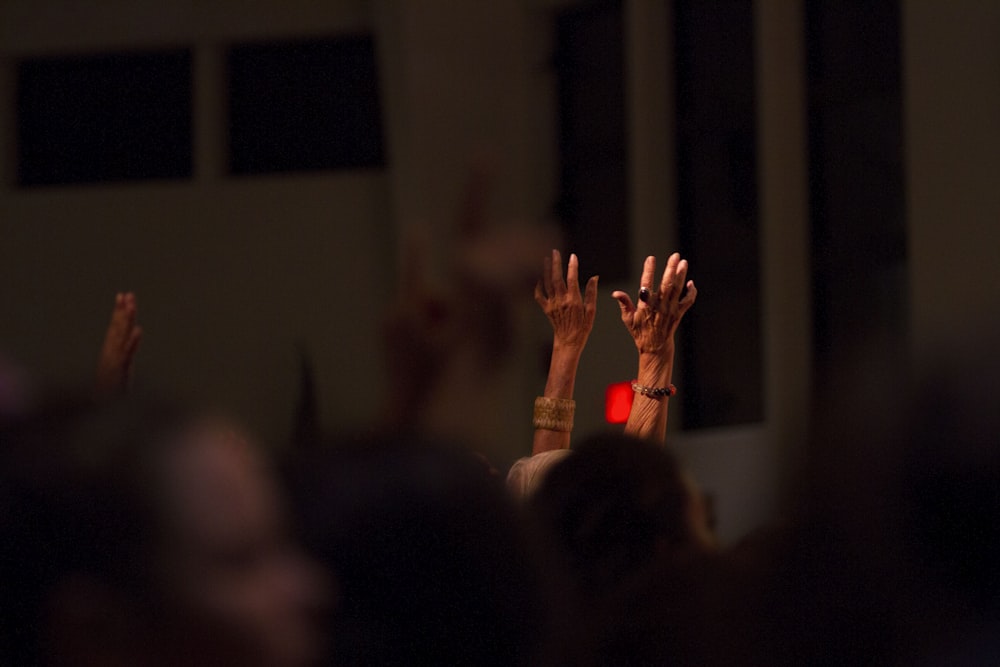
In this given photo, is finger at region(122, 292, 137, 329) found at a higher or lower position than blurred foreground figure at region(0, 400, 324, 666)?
higher

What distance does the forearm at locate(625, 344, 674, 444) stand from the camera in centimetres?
184

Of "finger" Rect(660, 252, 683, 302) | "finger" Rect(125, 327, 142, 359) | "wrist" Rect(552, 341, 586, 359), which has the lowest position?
"wrist" Rect(552, 341, 586, 359)

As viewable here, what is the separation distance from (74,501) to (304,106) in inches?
236

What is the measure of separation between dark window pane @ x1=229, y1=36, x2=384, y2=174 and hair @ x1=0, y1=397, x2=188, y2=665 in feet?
19.2

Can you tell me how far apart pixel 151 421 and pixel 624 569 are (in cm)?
76

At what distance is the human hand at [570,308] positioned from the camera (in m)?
2.00

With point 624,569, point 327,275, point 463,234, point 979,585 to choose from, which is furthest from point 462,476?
point 327,275

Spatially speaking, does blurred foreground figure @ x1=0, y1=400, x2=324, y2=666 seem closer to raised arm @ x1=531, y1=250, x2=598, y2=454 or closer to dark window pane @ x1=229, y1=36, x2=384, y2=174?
raised arm @ x1=531, y1=250, x2=598, y2=454

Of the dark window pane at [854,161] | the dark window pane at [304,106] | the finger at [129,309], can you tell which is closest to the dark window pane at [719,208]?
the dark window pane at [854,161]

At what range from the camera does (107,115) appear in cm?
631

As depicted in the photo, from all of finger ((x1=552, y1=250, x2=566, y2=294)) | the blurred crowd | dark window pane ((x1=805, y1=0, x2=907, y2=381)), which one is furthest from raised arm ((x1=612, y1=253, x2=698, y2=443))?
dark window pane ((x1=805, y1=0, x2=907, y2=381))

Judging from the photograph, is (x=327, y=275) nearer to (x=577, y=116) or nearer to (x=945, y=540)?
(x=577, y=116)

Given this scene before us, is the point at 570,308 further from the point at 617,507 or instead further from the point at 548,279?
the point at 617,507

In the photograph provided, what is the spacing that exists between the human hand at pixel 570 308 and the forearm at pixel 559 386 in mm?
13
